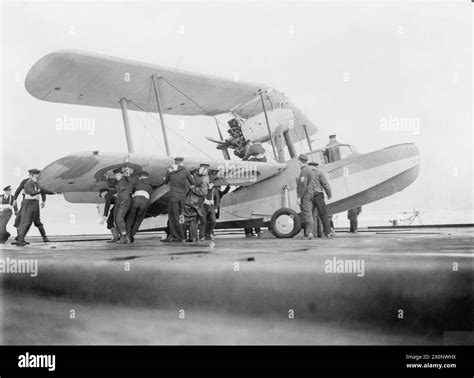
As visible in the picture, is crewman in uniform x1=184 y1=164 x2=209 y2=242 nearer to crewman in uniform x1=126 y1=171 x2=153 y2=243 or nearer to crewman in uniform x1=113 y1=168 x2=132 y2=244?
crewman in uniform x1=126 y1=171 x2=153 y2=243

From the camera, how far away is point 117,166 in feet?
26.2

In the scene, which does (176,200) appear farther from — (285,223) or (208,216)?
(285,223)

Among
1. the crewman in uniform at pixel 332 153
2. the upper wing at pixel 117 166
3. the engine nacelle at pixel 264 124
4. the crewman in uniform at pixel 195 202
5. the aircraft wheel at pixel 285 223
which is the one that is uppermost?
the engine nacelle at pixel 264 124

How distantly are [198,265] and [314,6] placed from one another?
4707mm

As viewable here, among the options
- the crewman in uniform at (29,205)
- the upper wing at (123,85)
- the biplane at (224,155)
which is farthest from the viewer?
the upper wing at (123,85)

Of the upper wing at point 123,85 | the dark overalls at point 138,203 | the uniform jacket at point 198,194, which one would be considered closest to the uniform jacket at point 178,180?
the uniform jacket at point 198,194

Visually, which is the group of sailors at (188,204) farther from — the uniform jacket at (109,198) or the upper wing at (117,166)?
the uniform jacket at (109,198)

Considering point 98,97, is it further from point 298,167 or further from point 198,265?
point 198,265

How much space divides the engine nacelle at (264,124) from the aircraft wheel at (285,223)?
2699 mm

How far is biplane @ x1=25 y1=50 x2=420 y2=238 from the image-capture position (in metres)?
8.15

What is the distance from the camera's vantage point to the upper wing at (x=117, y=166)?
738cm

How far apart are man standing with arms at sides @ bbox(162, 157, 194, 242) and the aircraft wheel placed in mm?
1910

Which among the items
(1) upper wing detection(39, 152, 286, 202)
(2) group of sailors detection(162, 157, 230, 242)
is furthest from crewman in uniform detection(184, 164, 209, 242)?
(1) upper wing detection(39, 152, 286, 202)

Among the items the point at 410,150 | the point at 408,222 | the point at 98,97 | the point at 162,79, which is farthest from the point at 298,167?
the point at 408,222
